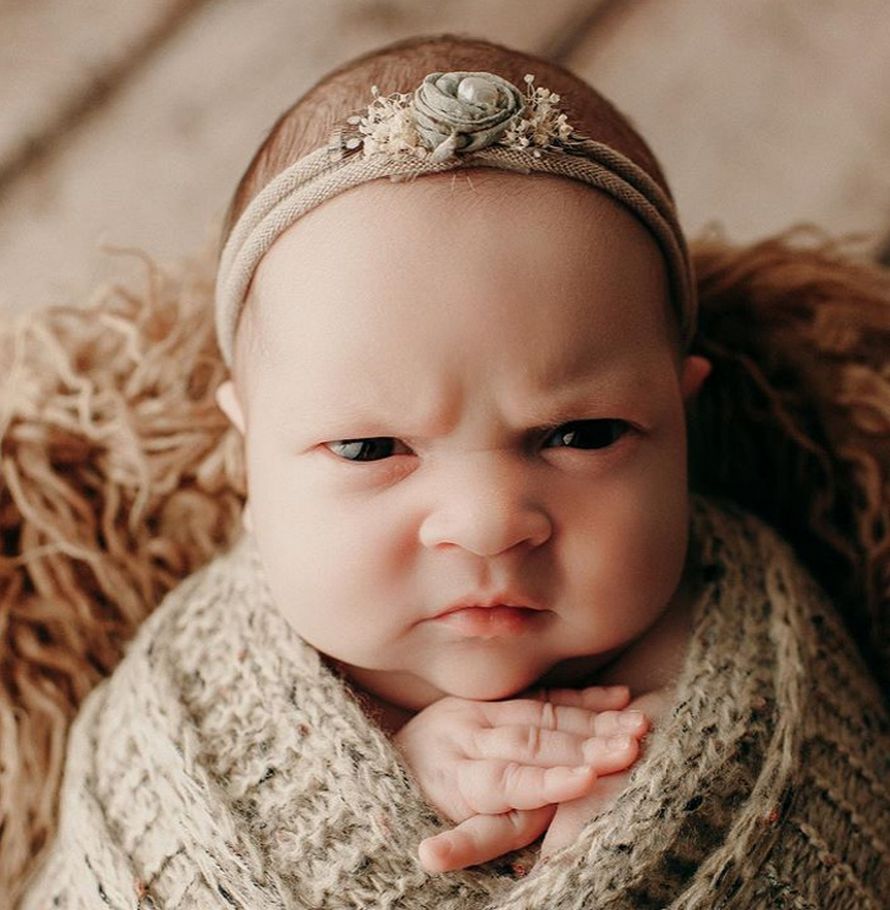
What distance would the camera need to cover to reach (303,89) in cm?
170

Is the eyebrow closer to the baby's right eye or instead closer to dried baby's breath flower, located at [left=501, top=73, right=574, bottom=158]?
the baby's right eye

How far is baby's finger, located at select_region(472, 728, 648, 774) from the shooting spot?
3.27 ft

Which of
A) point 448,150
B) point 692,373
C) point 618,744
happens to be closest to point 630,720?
point 618,744

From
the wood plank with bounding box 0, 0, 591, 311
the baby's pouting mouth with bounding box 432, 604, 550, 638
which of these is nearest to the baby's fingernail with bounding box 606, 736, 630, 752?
the baby's pouting mouth with bounding box 432, 604, 550, 638

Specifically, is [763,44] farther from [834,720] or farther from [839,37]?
[834,720]

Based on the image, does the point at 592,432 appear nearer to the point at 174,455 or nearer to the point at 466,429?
the point at 466,429

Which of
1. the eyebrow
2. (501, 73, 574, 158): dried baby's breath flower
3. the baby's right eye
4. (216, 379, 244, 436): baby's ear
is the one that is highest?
(501, 73, 574, 158): dried baby's breath flower

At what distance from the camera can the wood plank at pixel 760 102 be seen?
5.66 ft

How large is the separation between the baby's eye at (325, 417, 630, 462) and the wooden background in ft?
2.26

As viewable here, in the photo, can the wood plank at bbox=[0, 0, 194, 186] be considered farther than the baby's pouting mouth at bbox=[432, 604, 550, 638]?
Yes

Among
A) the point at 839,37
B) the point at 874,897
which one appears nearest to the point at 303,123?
the point at 874,897

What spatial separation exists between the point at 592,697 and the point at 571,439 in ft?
0.75

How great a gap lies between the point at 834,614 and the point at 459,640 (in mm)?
412

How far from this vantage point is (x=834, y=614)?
1231 millimetres
